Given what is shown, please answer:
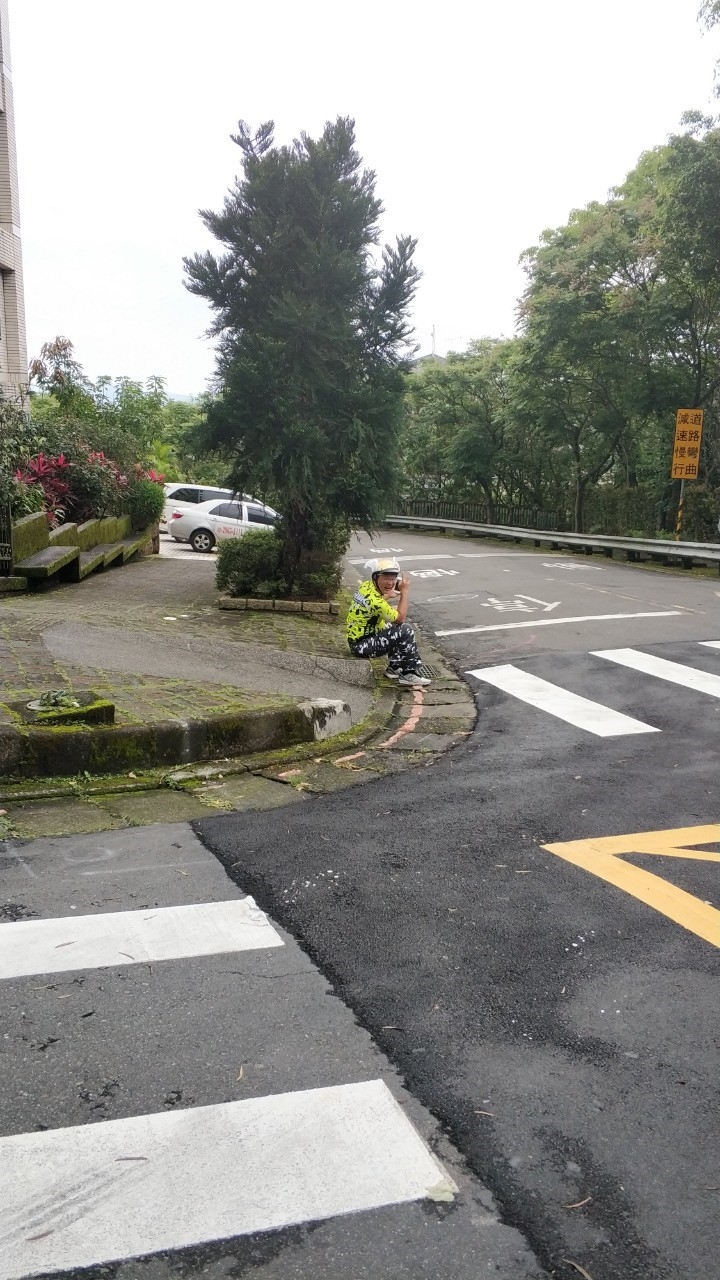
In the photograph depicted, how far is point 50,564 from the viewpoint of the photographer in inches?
526

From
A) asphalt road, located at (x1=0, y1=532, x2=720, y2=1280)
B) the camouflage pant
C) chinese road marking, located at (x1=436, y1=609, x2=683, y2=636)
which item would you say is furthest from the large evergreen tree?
asphalt road, located at (x1=0, y1=532, x2=720, y2=1280)

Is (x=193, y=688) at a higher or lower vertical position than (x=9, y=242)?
lower

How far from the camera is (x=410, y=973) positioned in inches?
142

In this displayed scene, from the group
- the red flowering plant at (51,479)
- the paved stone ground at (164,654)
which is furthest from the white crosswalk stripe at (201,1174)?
the red flowering plant at (51,479)

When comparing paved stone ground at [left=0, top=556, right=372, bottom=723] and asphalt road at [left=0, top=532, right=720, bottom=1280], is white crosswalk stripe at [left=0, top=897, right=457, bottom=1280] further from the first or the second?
paved stone ground at [left=0, top=556, right=372, bottom=723]

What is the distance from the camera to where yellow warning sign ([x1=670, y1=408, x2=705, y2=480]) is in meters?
21.9

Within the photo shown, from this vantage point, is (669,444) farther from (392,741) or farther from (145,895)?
(145,895)

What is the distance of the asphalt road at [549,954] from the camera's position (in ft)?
8.29

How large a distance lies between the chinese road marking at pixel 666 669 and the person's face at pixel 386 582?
2539 millimetres

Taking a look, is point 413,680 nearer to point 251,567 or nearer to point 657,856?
point 251,567

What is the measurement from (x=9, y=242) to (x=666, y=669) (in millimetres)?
20269

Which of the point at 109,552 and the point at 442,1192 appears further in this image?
the point at 109,552

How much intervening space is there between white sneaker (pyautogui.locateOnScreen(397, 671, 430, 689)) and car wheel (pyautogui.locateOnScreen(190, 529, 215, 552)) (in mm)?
16400

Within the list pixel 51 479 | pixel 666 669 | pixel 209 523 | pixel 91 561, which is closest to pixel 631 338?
pixel 209 523
